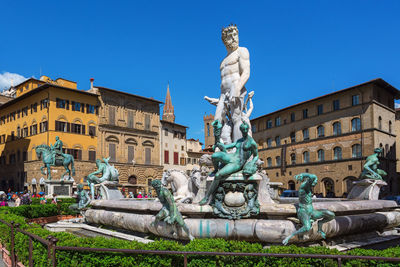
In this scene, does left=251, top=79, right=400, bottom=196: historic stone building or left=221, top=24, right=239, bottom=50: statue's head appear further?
left=251, top=79, right=400, bottom=196: historic stone building

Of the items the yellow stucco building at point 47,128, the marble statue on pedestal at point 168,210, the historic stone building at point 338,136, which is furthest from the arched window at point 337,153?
the marble statue on pedestal at point 168,210

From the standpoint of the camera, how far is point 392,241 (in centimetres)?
828

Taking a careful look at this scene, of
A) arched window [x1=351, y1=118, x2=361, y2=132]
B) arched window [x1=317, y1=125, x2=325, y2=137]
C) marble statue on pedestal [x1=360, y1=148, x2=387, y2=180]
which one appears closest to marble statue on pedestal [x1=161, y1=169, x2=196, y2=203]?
marble statue on pedestal [x1=360, y1=148, x2=387, y2=180]

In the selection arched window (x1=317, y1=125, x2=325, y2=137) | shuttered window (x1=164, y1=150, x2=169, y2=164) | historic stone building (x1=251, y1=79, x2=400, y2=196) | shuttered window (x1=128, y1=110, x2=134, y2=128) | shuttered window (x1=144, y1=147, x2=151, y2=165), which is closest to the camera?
historic stone building (x1=251, y1=79, x2=400, y2=196)

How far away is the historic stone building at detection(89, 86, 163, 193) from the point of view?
4647 cm

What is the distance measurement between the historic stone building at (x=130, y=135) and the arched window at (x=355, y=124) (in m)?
26.8

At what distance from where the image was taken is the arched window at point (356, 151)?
4041 centimetres

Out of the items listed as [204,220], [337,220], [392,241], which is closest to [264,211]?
[204,220]

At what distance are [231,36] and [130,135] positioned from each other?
129 feet

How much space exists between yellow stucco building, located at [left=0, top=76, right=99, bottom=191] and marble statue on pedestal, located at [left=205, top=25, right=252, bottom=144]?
33.1m

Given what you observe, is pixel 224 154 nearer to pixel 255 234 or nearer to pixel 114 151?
pixel 255 234

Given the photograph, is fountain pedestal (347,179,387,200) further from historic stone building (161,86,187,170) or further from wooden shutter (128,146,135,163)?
historic stone building (161,86,187,170)

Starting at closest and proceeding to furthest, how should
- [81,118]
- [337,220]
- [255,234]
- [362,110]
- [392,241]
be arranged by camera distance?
[255,234] < [337,220] < [392,241] < [362,110] < [81,118]

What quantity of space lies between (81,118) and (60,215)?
3002 centimetres
